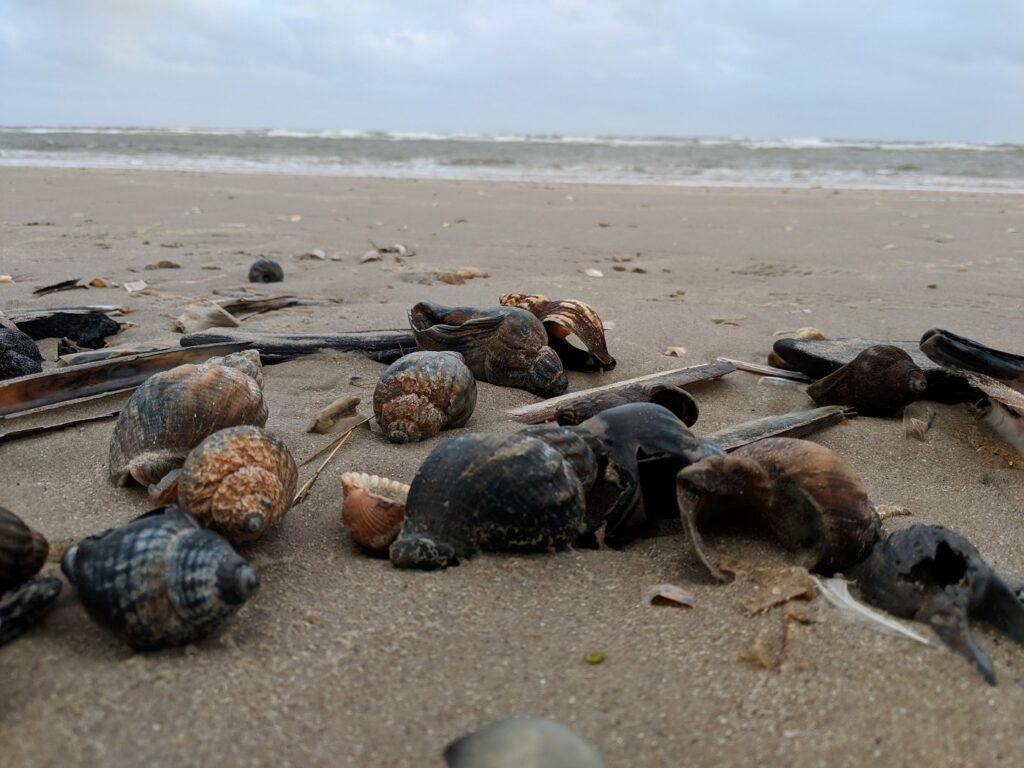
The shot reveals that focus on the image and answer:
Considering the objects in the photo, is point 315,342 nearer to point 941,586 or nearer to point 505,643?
point 505,643

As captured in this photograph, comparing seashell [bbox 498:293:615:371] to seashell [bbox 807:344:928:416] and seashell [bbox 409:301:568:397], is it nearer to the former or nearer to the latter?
seashell [bbox 409:301:568:397]

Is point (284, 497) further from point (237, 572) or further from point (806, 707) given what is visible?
point (806, 707)

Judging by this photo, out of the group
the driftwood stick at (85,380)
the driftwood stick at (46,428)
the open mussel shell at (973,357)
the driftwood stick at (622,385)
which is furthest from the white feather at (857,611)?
the driftwood stick at (85,380)

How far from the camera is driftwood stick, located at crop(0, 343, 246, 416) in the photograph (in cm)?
309

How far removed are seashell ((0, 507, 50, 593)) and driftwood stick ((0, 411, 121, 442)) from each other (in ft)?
4.02

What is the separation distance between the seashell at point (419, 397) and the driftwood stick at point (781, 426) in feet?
2.90

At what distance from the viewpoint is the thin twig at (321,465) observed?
2447 millimetres

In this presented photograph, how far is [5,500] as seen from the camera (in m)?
2.36

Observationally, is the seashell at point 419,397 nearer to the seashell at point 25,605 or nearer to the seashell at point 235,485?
the seashell at point 235,485

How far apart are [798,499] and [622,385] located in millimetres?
1193

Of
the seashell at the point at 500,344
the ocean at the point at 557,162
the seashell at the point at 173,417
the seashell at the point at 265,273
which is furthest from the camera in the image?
the ocean at the point at 557,162

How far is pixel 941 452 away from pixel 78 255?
6428mm

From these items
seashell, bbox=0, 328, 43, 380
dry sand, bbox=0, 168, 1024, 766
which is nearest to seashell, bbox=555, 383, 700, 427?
dry sand, bbox=0, 168, 1024, 766

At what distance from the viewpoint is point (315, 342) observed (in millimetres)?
3973
